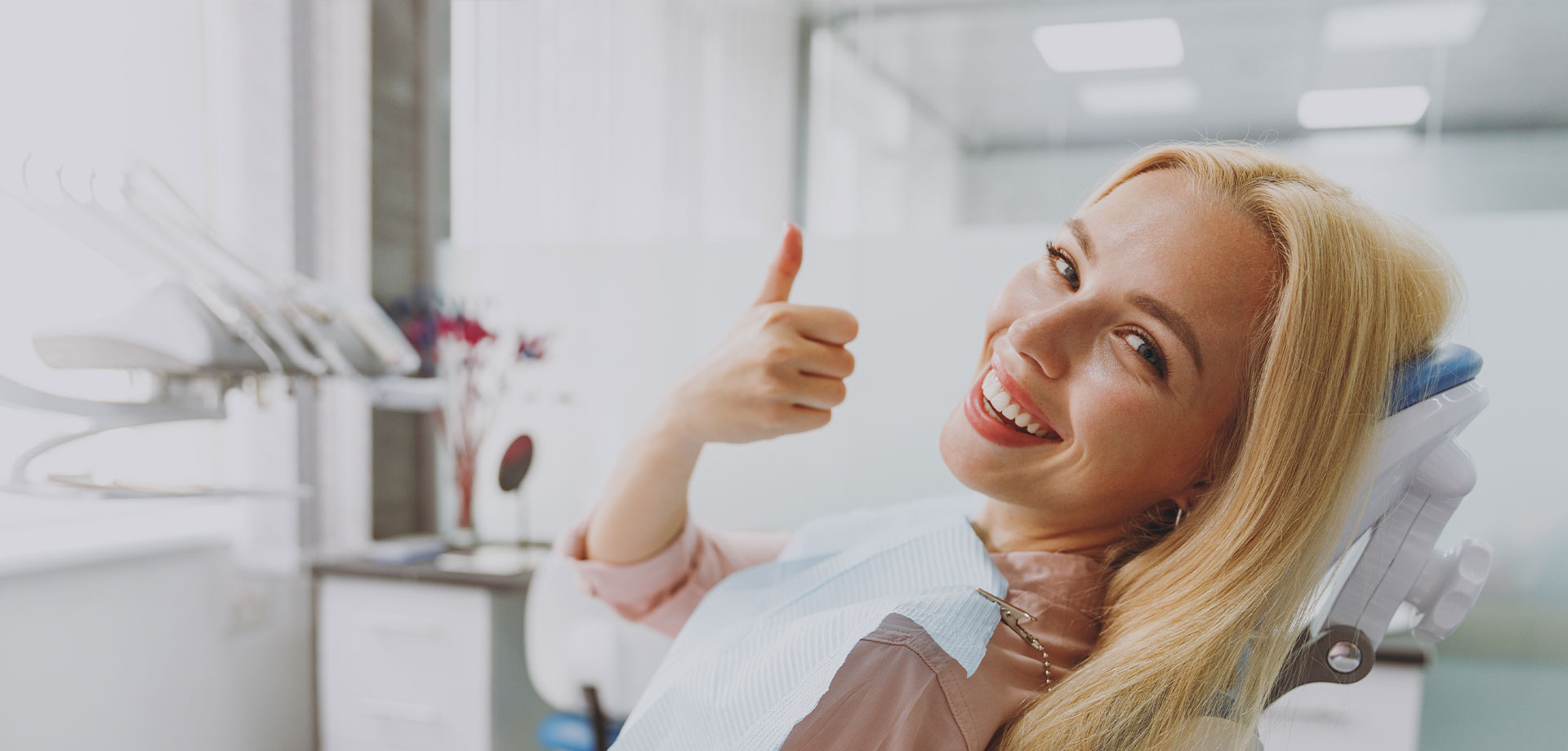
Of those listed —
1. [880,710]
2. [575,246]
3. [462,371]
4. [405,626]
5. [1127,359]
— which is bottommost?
[405,626]

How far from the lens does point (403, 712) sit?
211 centimetres

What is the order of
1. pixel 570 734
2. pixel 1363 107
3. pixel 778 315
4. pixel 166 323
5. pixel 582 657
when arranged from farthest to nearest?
pixel 1363 107 → pixel 570 734 → pixel 582 657 → pixel 166 323 → pixel 778 315

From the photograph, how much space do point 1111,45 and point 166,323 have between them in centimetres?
187

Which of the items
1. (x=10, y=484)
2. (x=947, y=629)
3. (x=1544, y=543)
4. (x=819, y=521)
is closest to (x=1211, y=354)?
(x=947, y=629)

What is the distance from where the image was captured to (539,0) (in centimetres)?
256

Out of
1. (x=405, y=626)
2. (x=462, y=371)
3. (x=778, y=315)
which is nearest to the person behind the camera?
(x=778, y=315)

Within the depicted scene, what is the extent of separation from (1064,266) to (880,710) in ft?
1.24

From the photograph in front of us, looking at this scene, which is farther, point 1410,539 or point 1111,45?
point 1111,45

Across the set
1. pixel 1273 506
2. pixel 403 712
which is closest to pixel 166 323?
pixel 1273 506

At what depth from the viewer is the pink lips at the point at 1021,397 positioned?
75cm

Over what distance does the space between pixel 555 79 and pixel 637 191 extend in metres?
0.36

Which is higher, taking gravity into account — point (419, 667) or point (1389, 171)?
point (1389, 171)

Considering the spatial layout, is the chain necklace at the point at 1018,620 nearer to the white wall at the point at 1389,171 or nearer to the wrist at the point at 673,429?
the wrist at the point at 673,429

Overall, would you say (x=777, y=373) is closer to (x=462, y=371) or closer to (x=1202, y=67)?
(x=1202, y=67)
